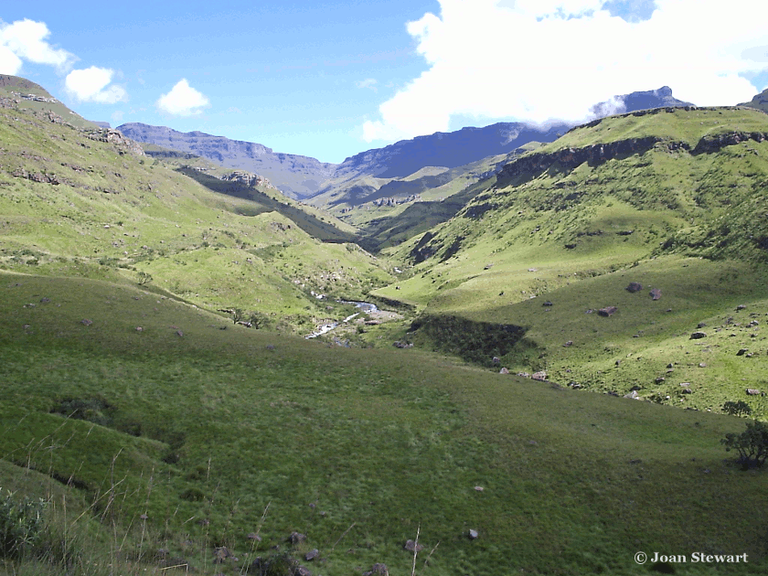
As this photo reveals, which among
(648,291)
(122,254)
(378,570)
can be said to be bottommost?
(378,570)

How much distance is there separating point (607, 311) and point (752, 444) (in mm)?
60905

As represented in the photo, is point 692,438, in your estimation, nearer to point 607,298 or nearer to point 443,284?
point 607,298

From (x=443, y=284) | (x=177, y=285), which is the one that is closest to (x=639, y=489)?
(x=177, y=285)

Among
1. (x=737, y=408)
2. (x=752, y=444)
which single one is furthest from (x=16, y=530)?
(x=737, y=408)

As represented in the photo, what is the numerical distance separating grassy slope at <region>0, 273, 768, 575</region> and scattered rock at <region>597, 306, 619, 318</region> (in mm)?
40336

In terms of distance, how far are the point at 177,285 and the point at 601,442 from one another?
124 meters

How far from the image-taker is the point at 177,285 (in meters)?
131

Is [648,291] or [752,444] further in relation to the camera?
[648,291]

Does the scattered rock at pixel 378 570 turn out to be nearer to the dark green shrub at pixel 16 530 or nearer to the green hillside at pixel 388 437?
the green hillside at pixel 388 437

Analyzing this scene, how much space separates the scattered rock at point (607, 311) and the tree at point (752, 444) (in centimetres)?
5846

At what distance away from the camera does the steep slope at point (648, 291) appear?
61844 millimetres

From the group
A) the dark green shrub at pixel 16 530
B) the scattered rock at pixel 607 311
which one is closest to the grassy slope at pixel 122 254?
the scattered rock at pixel 607 311

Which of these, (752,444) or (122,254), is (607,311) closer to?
(752,444)

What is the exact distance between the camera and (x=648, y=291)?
301 ft
